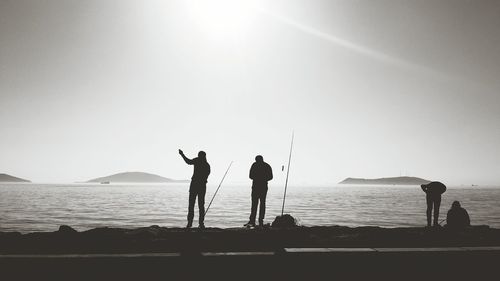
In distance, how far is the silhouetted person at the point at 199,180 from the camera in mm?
10273

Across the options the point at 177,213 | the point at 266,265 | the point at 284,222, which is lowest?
the point at 177,213

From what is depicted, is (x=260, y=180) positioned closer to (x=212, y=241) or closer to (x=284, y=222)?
(x=284, y=222)

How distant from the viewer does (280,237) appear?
8336mm

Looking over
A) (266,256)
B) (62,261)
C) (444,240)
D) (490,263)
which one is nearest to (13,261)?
(62,261)

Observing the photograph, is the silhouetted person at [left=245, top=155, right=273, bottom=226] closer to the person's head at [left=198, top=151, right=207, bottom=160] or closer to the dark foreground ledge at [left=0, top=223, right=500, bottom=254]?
the person's head at [left=198, top=151, right=207, bottom=160]

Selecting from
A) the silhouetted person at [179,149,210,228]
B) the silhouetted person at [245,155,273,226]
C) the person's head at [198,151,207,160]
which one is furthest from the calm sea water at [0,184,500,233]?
the person's head at [198,151,207,160]

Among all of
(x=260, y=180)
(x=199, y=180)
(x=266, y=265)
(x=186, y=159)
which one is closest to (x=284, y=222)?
(x=260, y=180)

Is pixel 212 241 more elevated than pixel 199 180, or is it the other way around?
pixel 199 180

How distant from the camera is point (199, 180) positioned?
1036 centimetres

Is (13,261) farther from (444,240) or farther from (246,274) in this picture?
(444,240)

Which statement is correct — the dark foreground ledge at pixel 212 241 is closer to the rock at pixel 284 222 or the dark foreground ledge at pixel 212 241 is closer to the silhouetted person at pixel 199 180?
the silhouetted person at pixel 199 180

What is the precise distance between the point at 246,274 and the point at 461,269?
331cm

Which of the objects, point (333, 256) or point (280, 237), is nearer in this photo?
point (333, 256)

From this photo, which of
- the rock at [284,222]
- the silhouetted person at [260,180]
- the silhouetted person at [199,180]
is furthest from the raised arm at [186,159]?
the rock at [284,222]
